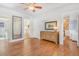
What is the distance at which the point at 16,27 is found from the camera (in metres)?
2.23

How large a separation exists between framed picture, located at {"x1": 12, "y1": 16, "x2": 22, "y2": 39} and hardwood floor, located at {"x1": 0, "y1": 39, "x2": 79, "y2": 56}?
14cm

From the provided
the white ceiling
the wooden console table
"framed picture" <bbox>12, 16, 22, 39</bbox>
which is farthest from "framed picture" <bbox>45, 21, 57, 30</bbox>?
"framed picture" <bbox>12, 16, 22, 39</bbox>

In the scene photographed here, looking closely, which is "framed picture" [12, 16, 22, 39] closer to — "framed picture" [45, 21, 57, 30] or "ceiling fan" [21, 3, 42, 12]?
"ceiling fan" [21, 3, 42, 12]

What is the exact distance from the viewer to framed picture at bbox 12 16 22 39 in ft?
7.22

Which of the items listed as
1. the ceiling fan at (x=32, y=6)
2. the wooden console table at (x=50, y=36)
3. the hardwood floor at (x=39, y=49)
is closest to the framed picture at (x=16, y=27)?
the hardwood floor at (x=39, y=49)

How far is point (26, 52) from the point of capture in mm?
2182

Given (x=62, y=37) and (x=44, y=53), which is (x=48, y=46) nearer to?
(x=44, y=53)

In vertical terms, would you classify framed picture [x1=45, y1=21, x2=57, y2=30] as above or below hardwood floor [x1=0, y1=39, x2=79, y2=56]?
above

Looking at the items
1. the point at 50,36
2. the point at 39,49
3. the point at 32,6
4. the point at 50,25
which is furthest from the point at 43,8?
the point at 39,49

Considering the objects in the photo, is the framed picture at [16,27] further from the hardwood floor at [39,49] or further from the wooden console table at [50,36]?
the wooden console table at [50,36]

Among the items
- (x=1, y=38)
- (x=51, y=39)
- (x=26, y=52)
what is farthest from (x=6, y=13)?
(x=51, y=39)

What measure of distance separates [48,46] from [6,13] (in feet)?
3.41

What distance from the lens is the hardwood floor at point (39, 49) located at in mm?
2168

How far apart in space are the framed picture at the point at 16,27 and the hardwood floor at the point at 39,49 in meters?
0.14
